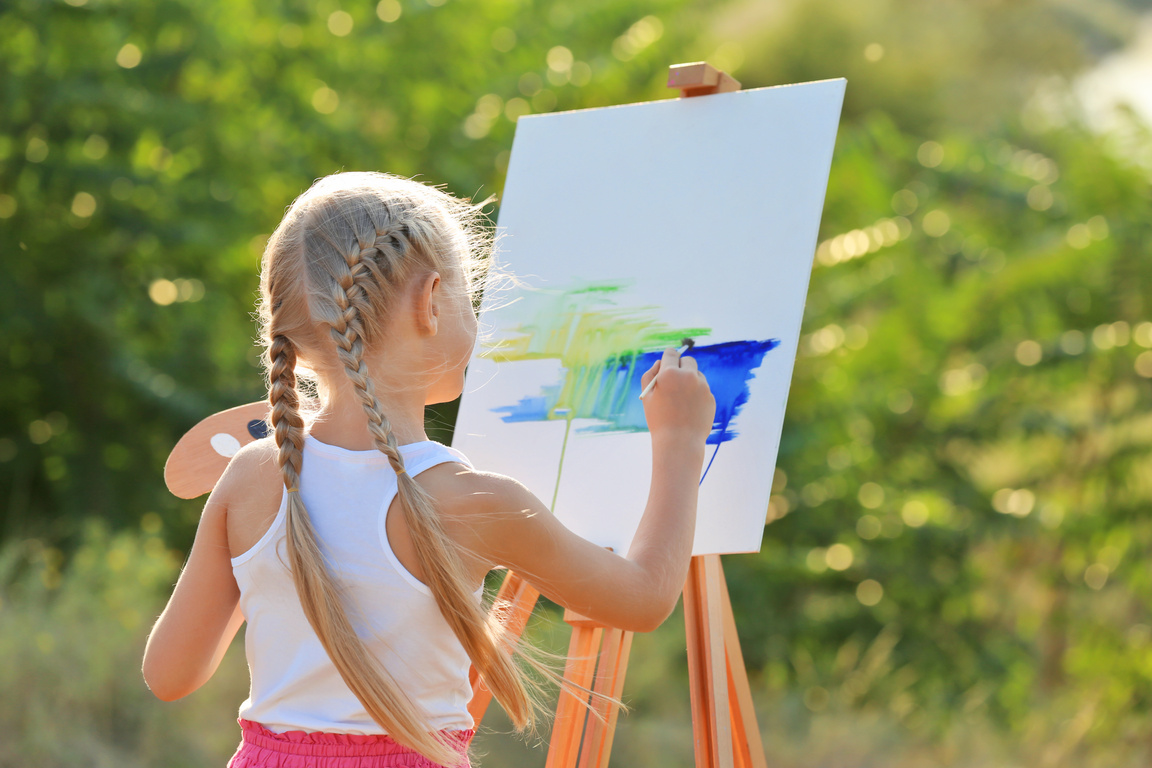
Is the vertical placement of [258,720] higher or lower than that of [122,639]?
higher

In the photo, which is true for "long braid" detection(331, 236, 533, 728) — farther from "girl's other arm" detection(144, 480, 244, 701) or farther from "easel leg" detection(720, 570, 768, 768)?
"easel leg" detection(720, 570, 768, 768)

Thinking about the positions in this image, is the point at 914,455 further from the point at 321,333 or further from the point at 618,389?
the point at 321,333

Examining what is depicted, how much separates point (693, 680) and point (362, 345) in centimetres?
74

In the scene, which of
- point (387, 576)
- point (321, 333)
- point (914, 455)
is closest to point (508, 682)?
point (387, 576)

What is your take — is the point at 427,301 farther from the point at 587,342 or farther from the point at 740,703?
the point at 740,703

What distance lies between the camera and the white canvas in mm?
1477

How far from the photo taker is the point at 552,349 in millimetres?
1636

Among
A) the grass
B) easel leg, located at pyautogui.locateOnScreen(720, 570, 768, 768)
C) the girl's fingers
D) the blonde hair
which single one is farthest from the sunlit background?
the blonde hair

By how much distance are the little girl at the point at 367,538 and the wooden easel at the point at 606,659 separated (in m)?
0.33

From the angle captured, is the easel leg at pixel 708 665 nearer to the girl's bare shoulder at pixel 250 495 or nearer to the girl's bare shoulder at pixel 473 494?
the girl's bare shoulder at pixel 473 494

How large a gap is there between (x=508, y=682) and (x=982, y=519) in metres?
3.66

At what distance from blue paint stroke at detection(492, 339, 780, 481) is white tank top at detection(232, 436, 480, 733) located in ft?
1.83

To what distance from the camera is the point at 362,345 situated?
99cm

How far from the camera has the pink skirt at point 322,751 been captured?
1.01m
